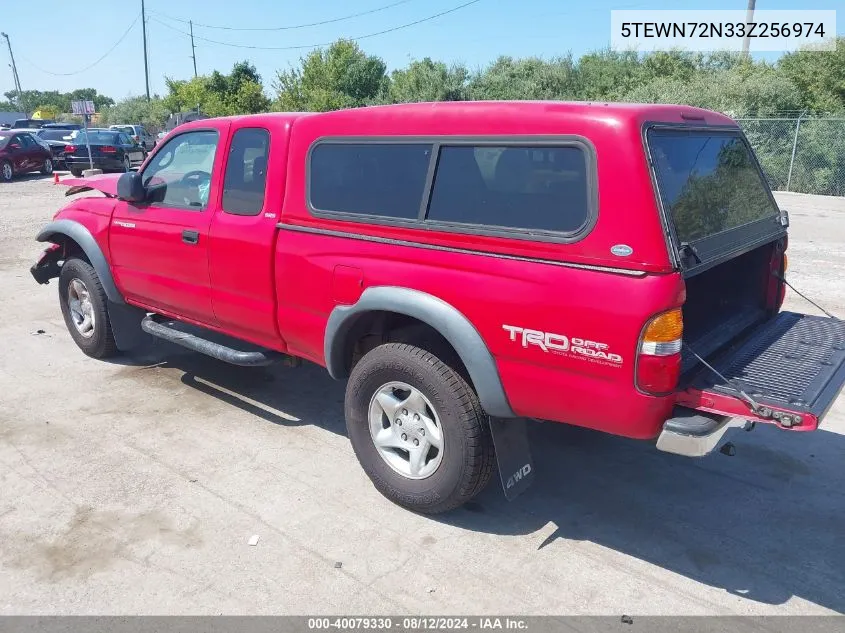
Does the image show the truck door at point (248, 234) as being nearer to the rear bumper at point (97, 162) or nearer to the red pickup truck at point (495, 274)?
the red pickup truck at point (495, 274)

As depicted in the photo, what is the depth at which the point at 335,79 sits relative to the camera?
38750 millimetres

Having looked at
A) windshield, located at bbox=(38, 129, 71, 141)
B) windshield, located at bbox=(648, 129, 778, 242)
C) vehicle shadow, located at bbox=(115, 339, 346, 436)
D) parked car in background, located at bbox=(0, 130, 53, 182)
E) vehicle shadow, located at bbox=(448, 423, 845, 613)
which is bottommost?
vehicle shadow, located at bbox=(448, 423, 845, 613)

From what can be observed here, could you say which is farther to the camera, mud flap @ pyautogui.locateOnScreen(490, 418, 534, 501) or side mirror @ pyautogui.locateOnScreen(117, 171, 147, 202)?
side mirror @ pyautogui.locateOnScreen(117, 171, 147, 202)

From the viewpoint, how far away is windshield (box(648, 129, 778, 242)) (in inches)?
118

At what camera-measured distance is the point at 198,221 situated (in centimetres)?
448

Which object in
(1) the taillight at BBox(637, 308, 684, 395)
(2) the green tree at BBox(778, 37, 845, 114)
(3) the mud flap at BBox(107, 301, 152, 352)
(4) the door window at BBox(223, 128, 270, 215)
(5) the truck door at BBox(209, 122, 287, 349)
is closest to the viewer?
(1) the taillight at BBox(637, 308, 684, 395)

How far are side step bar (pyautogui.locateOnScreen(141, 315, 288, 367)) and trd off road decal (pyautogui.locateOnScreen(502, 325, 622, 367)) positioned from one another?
1959 millimetres

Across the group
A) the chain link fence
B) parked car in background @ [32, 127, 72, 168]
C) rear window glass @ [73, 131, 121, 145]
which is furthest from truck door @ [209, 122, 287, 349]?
parked car in background @ [32, 127, 72, 168]

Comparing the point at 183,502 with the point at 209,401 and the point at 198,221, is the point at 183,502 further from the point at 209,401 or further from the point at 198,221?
the point at 198,221

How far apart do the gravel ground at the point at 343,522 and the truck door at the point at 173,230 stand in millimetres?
780

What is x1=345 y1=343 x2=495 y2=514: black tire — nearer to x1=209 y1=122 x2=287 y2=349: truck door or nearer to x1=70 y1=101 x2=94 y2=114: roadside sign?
x1=209 y1=122 x2=287 y2=349: truck door

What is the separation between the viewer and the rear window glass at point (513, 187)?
292 centimetres

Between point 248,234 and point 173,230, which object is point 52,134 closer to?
point 173,230

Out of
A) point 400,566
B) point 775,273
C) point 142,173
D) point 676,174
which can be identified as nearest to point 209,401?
point 142,173
